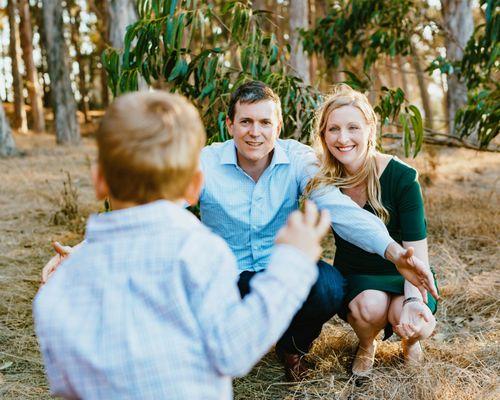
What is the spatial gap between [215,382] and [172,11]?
2718 millimetres

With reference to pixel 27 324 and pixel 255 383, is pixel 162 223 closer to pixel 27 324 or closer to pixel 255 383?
pixel 255 383

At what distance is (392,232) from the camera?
259cm

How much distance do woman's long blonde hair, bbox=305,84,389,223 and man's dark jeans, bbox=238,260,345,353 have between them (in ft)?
1.08

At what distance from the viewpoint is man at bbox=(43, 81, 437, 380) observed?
249cm

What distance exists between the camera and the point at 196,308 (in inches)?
47.6

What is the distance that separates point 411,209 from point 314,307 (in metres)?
0.57

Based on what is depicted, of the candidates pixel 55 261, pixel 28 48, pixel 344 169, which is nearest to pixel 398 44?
pixel 344 169

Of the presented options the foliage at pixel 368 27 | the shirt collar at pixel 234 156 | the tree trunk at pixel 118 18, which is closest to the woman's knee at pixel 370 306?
the shirt collar at pixel 234 156

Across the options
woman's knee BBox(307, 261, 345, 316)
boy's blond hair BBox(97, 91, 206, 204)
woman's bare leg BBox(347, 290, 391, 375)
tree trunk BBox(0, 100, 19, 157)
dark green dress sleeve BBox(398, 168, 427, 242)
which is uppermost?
boy's blond hair BBox(97, 91, 206, 204)

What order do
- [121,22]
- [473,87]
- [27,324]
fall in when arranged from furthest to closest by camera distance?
1. [121,22]
2. [473,87]
3. [27,324]

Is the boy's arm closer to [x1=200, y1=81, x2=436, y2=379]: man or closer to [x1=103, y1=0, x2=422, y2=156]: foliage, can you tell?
[x1=200, y1=81, x2=436, y2=379]: man

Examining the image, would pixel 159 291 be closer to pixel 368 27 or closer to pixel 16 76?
pixel 368 27

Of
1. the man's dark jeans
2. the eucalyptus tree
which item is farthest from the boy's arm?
the eucalyptus tree

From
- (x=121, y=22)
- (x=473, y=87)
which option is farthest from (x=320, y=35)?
(x=121, y=22)
